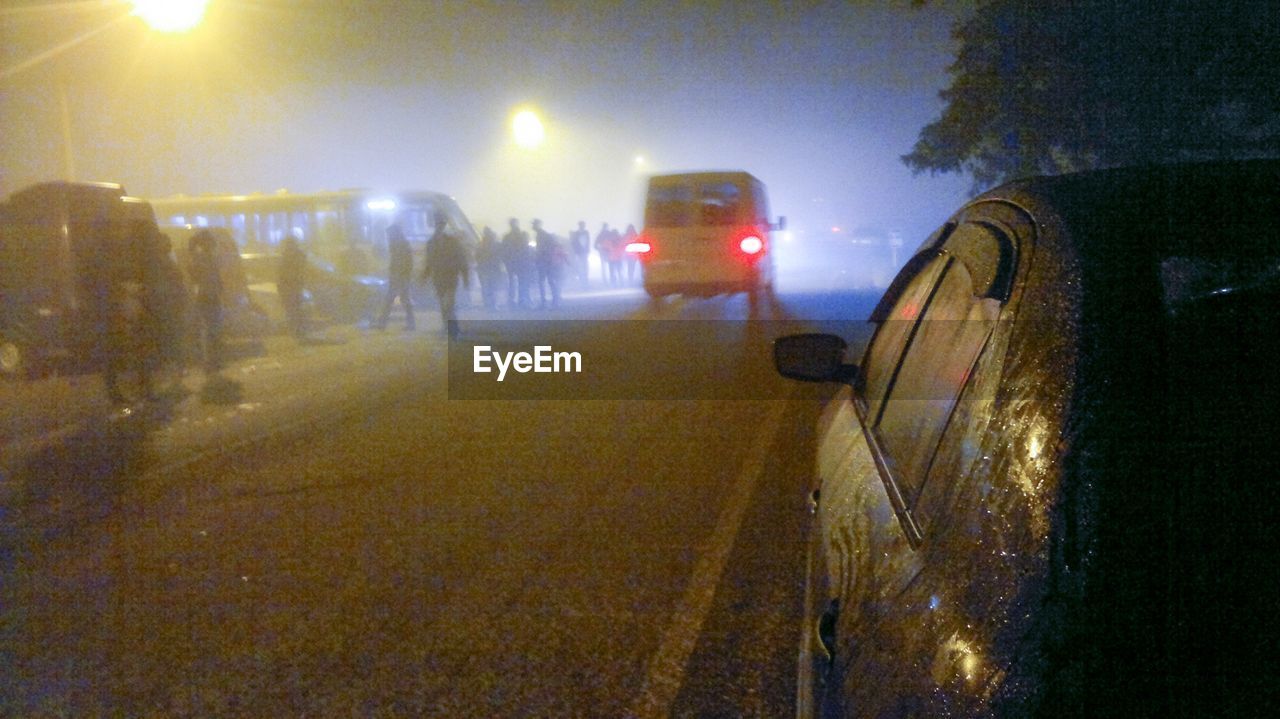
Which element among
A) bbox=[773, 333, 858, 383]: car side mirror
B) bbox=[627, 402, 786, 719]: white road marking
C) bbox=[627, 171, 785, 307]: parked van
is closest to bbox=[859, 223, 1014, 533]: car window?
bbox=[773, 333, 858, 383]: car side mirror

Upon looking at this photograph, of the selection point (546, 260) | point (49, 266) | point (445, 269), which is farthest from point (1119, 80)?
point (546, 260)

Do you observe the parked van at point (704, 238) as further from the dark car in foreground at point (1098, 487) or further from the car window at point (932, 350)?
the dark car in foreground at point (1098, 487)

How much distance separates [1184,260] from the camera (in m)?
1.50

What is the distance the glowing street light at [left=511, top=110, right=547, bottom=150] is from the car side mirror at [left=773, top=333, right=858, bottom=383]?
28519 mm

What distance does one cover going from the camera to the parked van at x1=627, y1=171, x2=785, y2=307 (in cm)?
1859

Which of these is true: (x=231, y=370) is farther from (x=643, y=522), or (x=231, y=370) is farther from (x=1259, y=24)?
(x=1259, y=24)

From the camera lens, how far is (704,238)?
61.3ft

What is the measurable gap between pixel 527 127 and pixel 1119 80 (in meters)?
22.2

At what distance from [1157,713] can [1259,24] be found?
9124 mm

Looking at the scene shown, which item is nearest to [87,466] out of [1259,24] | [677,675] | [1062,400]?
[677,675]

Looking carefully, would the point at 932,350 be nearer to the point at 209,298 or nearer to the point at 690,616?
the point at 690,616

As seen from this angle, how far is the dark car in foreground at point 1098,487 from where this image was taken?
1.14 m

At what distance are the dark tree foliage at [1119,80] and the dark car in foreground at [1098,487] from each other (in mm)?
4650

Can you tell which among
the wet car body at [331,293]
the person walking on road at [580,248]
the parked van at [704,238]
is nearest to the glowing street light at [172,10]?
the wet car body at [331,293]
